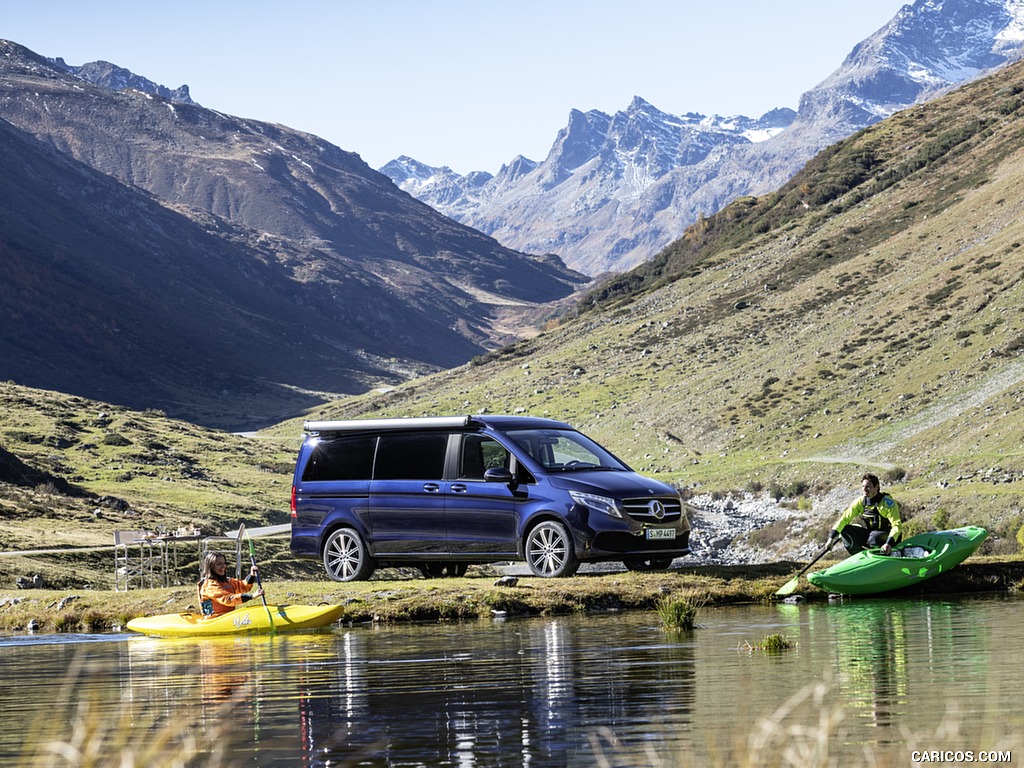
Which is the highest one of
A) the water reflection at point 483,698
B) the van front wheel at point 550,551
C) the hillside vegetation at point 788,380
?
the hillside vegetation at point 788,380

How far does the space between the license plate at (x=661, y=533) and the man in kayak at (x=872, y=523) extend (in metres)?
2.60

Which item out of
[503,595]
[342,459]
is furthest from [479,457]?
[342,459]

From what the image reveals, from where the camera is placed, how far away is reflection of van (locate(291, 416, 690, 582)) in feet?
73.4

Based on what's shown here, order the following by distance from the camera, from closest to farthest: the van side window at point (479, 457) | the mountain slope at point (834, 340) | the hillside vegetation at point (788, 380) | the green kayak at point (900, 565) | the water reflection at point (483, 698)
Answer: the water reflection at point (483, 698) < the green kayak at point (900, 565) < the van side window at point (479, 457) < the hillside vegetation at point (788, 380) < the mountain slope at point (834, 340)

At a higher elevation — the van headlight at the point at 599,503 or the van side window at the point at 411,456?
the van side window at the point at 411,456

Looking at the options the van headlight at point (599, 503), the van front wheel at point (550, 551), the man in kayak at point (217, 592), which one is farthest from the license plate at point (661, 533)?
the man in kayak at point (217, 592)

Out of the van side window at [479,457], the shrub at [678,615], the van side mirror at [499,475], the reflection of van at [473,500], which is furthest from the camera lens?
the van side window at [479,457]

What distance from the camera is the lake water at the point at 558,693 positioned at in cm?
985

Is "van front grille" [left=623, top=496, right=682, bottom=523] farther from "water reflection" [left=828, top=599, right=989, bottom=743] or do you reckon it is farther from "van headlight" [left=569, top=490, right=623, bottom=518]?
"water reflection" [left=828, top=599, right=989, bottom=743]

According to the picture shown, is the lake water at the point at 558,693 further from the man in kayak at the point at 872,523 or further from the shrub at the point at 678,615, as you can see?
the man in kayak at the point at 872,523

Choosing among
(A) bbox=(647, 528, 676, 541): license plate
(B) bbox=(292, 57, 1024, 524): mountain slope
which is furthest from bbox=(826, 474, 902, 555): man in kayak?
(B) bbox=(292, 57, 1024, 524): mountain slope

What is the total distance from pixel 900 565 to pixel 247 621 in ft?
33.9

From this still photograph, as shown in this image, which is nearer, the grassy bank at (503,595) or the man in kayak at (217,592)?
the man in kayak at (217,592)

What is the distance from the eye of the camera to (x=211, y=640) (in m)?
21.7
